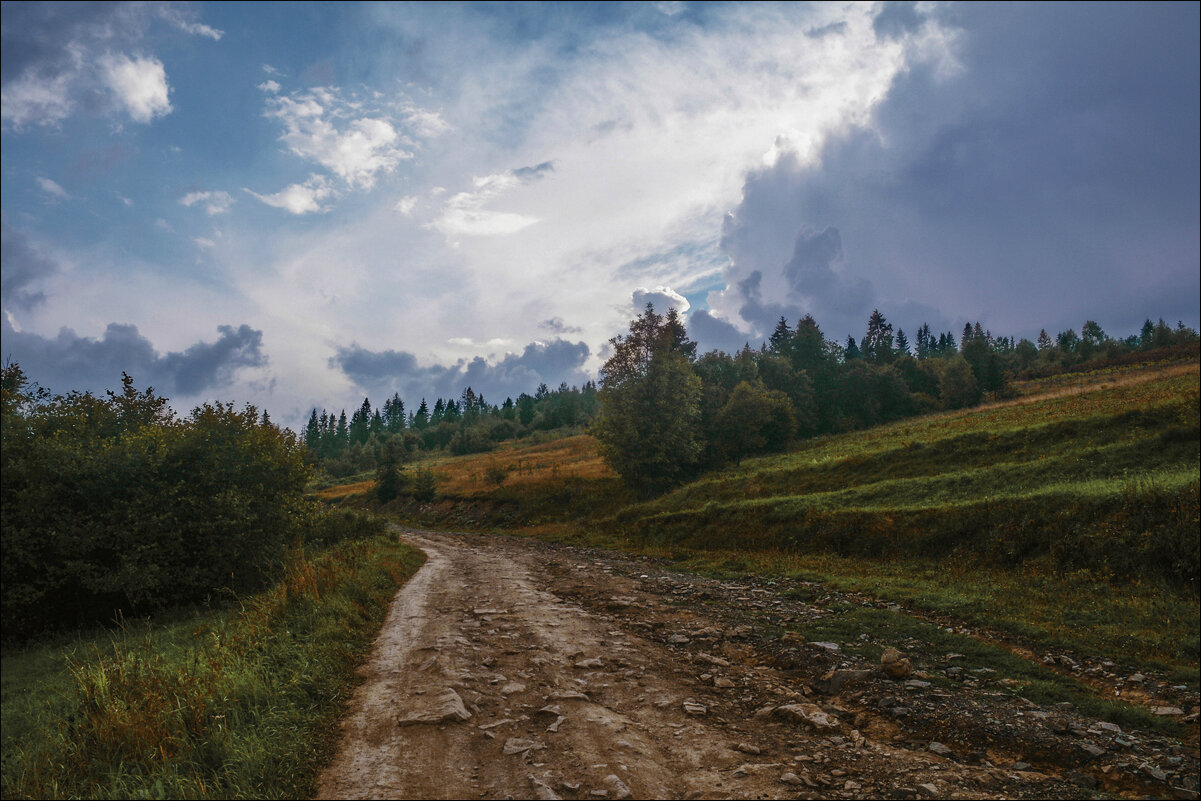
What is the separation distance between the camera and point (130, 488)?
21.2 meters

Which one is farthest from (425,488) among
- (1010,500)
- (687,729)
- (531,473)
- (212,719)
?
(687,729)

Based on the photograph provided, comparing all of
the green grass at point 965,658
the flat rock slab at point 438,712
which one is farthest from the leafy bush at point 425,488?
the flat rock slab at point 438,712

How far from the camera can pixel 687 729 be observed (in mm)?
6473

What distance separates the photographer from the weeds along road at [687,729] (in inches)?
209

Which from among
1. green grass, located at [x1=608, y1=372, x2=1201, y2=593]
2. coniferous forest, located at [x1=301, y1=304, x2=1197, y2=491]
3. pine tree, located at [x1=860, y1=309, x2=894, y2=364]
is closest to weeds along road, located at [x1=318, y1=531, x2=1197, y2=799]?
green grass, located at [x1=608, y1=372, x2=1201, y2=593]

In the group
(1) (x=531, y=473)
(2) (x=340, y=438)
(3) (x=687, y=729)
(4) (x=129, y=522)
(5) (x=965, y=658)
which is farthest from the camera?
(2) (x=340, y=438)

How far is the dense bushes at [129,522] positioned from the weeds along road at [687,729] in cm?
1542

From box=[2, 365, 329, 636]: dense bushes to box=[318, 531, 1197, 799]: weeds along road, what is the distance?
15422mm

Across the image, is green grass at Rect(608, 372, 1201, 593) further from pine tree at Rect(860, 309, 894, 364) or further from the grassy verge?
pine tree at Rect(860, 309, 894, 364)

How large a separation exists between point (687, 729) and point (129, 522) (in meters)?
23.3

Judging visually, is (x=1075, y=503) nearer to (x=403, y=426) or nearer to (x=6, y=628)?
(x=6, y=628)

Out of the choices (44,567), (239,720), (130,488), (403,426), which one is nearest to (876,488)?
(239,720)

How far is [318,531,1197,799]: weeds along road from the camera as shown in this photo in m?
5.30

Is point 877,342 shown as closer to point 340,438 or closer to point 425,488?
point 425,488
